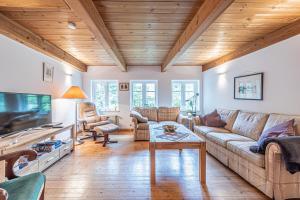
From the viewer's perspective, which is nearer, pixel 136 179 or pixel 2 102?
pixel 2 102

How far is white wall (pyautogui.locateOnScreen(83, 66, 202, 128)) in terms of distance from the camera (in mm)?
5871

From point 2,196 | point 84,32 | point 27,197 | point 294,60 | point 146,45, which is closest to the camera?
point 2,196

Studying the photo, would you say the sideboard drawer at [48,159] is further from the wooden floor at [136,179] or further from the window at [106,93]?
the window at [106,93]

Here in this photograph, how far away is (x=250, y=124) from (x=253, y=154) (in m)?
1.03

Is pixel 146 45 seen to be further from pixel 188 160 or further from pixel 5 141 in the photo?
pixel 5 141

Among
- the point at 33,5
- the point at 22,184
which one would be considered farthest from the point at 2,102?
the point at 22,184

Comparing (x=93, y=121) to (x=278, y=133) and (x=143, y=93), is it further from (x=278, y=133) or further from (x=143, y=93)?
(x=278, y=133)

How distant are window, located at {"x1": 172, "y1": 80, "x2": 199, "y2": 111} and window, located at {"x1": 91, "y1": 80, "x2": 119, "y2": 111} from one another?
202cm

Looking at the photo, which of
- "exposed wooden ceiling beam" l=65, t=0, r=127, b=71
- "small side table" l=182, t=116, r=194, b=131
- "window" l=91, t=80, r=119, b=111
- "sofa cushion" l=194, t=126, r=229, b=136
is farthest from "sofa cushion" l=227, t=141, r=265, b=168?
"window" l=91, t=80, r=119, b=111

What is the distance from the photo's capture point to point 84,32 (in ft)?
9.64

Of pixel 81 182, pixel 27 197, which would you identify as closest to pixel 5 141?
pixel 81 182

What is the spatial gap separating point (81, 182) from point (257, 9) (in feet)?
10.6

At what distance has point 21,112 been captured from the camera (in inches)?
104

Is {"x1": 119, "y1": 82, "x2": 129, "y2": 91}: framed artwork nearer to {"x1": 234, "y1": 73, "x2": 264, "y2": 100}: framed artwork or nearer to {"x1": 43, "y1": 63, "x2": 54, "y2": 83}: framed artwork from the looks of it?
{"x1": 43, "y1": 63, "x2": 54, "y2": 83}: framed artwork
